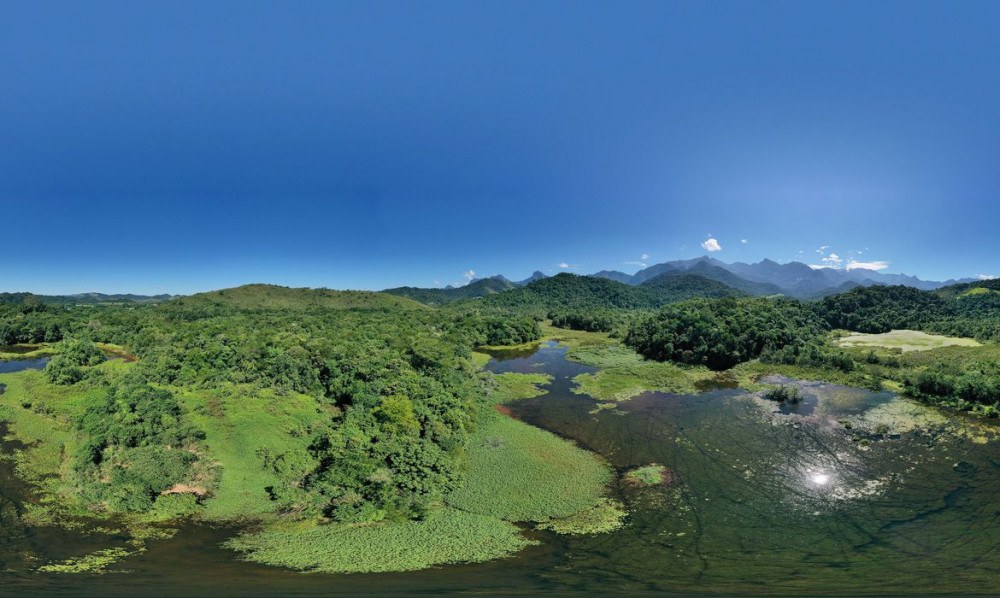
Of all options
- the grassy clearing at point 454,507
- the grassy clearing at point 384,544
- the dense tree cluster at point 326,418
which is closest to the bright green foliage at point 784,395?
the grassy clearing at point 454,507

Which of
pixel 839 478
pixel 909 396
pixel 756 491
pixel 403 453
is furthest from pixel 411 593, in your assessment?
pixel 909 396

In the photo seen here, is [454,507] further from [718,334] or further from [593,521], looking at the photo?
[718,334]

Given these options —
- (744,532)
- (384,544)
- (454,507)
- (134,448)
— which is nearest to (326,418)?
(134,448)

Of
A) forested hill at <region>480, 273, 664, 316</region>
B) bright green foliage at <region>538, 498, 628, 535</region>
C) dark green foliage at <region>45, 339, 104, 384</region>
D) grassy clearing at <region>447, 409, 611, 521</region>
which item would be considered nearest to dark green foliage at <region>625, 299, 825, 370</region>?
grassy clearing at <region>447, 409, 611, 521</region>

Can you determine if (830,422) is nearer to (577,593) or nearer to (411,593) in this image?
(577,593)

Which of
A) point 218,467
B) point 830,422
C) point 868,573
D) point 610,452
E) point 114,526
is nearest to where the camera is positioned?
point 868,573

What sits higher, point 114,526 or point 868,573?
point 114,526
